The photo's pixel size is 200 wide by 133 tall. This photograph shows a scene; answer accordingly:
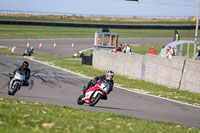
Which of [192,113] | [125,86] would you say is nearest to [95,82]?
[192,113]

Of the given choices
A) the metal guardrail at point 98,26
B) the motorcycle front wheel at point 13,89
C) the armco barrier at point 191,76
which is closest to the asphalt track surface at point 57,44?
the metal guardrail at point 98,26

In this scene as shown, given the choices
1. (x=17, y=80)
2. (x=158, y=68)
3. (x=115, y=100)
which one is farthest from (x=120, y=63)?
(x=17, y=80)

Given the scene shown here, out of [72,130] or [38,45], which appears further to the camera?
[38,45]

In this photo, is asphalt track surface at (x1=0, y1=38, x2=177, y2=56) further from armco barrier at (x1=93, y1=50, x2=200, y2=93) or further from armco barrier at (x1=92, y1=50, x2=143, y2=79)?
armco barrier at (x1=93, y1=50, x2=200, y2=93)

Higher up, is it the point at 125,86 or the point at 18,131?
the point at 18,131

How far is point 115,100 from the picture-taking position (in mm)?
17203

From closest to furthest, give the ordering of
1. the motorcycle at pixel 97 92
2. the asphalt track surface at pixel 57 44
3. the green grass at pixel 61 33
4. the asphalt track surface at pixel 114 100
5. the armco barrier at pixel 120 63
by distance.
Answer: the motorcycle at pixel 97 92 < the asphalt track surface at pixel 114 100 < the armco barrier at pixel 120 63 < the asphalt track surface at pixel 57 44 < the green grass at pixel 61 33

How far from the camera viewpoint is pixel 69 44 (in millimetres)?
54125

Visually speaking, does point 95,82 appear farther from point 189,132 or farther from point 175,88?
point 175,88

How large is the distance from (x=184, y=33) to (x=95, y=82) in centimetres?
5627

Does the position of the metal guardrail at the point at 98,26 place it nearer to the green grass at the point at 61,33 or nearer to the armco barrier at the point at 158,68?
the green grass at the point at 61,33

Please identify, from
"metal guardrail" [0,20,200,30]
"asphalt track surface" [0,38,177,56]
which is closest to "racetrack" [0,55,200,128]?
"asphalt track surface" [0,38,177,56]

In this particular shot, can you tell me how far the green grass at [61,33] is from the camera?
5994 cm

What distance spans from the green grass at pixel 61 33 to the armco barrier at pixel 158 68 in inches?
1261
